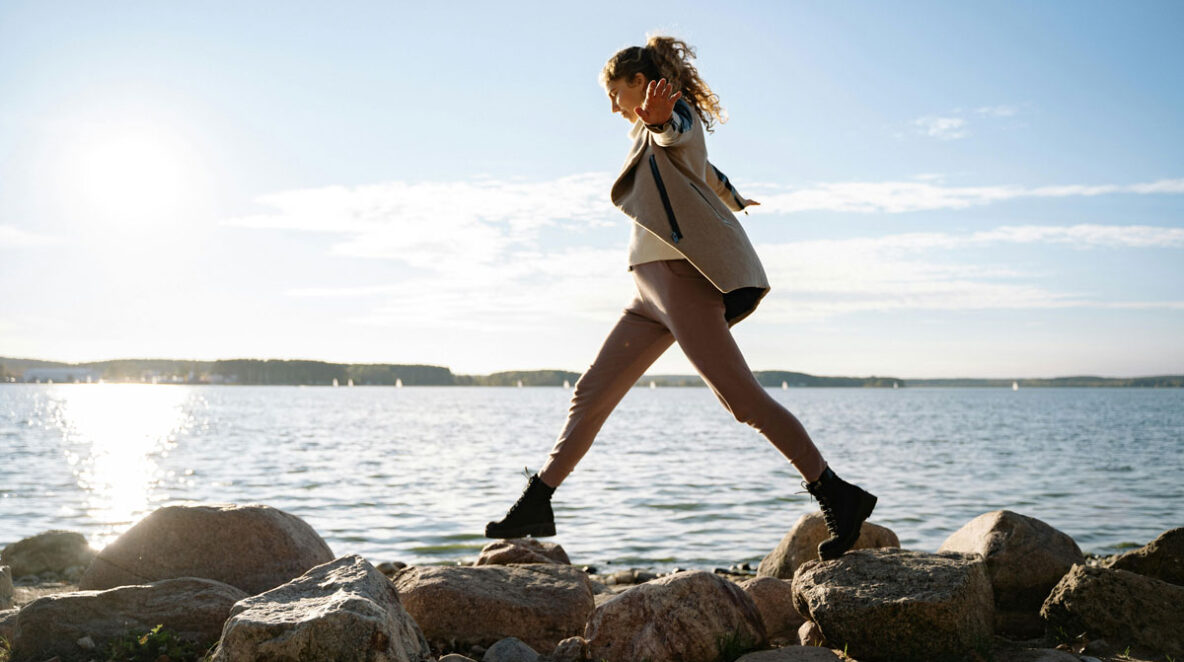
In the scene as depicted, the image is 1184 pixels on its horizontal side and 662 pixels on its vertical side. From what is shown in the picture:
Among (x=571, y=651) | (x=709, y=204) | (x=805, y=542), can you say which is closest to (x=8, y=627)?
(x=571, y=651)

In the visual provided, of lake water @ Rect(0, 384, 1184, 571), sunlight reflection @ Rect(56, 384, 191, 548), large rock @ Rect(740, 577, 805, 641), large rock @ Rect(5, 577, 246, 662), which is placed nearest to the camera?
large rock @ Rect(5, 577, 246, 662)

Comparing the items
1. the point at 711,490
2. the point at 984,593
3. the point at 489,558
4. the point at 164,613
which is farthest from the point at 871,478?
the point at 164,613

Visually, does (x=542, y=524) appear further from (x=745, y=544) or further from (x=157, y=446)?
(x=157, y=446)

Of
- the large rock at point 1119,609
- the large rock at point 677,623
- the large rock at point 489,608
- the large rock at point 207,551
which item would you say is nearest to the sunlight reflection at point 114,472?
the large rock at point 207,551

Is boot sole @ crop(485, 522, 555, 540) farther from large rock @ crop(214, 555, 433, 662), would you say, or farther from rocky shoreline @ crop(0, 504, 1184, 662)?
large rock @ crop(214, 555, 433, 662)

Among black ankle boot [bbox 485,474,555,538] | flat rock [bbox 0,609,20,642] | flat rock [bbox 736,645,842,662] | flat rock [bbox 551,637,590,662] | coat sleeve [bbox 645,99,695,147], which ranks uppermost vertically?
coat sleeve [bbox 645,99,695,147]

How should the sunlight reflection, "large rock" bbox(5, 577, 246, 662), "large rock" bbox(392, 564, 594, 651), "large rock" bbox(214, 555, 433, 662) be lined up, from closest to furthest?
1. "large rock" bbox(214, 555, 433, 662)
2. "large rock" bbox(5, 577, 246, 662)
3. "large rock" bbox(392, 564, 594, 651)
4. the sunlight reflection

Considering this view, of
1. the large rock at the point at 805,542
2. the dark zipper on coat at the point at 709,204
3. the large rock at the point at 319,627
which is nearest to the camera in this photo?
the large rock at the point at 319,627

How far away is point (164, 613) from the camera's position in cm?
453

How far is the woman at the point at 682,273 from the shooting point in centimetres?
410

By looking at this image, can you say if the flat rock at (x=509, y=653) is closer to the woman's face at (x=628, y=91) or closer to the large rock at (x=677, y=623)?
the large rock at (x=677, y=623)

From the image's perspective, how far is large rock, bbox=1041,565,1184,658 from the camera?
469 centimetres

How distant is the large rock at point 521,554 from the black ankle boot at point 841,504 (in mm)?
2927

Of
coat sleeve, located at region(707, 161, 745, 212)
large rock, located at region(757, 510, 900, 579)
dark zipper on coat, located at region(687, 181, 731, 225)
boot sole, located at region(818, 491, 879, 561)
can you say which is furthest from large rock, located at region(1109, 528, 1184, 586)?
dark zipper on coat, located at region(687, 181, 731, 225)
